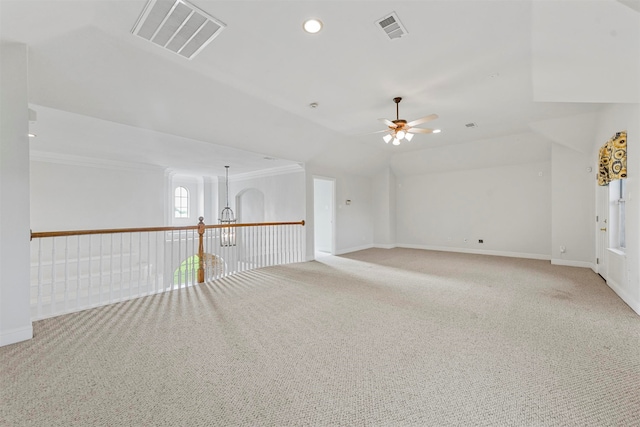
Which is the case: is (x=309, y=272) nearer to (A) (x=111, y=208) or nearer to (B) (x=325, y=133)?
(B) (x=325, y=133)

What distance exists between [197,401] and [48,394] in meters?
1.01

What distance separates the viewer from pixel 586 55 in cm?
292

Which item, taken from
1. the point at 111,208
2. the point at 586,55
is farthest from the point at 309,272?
the point at 111,208

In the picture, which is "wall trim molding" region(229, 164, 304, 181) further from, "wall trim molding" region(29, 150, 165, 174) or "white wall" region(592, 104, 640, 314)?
"white wall" region(592, 104, 640, 314)

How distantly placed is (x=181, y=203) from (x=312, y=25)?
33.0 ft

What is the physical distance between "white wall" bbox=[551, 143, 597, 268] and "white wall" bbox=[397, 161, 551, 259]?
71 centimetres

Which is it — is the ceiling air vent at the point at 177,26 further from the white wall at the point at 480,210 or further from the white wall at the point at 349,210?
the white wall at the point at 480,210

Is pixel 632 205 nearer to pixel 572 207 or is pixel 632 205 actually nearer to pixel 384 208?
pixel 572 207

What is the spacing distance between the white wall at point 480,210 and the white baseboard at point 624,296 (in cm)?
Result: 276

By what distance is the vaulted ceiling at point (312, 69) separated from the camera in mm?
2393

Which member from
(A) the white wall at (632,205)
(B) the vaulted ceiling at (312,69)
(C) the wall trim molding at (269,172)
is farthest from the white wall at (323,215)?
(A) the white wall at (632,205)

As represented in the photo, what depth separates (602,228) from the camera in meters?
4.75

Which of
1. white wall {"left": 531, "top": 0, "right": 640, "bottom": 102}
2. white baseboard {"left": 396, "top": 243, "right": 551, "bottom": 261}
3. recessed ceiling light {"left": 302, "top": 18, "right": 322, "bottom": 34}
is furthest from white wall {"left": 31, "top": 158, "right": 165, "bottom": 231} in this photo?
white wall {"left": 531, "top": 0, "right": 640, "bottom": 102}

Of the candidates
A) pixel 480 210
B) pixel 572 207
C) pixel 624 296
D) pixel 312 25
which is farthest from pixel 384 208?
pixel 312 25
